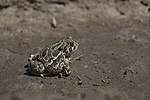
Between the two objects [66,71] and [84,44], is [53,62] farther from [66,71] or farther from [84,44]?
[84,44]

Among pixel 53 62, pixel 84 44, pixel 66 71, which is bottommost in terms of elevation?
pixel 84 44

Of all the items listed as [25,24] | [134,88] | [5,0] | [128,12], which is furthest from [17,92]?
[128,12]

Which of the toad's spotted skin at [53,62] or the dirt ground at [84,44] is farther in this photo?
the toad's spotted skin at [53,62]

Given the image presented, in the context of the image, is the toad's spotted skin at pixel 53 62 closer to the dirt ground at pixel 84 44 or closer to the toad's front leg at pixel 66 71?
the toad's front leg at pixel 66 71

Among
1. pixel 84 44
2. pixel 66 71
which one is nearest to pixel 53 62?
pixel 66 71

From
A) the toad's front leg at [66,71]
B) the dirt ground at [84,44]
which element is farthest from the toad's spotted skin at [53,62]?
the dirt ground at [84,44]

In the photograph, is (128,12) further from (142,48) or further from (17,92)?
(17,92)
